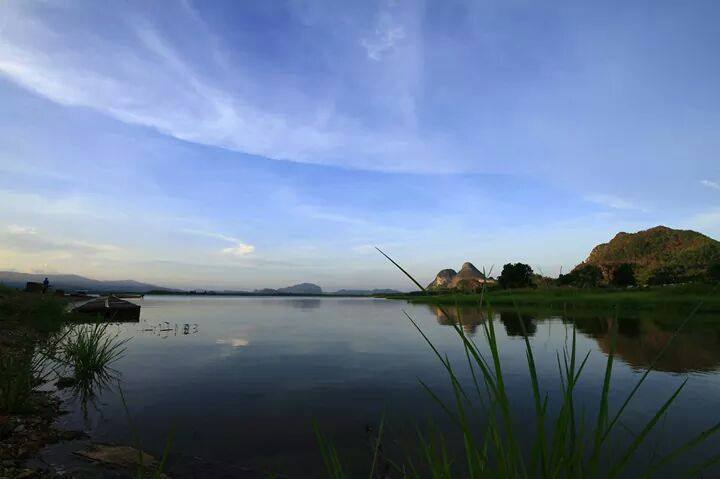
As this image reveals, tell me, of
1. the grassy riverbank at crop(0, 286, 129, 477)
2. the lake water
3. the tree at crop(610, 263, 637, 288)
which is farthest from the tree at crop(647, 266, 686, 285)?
the grassy riverbank at crop(0, 286, 129, 477)

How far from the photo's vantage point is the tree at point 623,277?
105688 mm

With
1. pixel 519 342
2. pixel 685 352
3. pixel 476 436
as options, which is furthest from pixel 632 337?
pixel 476 436

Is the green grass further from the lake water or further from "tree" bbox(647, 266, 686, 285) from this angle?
"tree" bbox(647, 266, 686, 285)

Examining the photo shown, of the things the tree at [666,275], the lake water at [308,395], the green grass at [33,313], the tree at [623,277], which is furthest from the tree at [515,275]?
the green grass at [33,313]

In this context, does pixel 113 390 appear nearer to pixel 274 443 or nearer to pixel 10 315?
pixel 274 443

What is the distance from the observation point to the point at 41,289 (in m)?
50.2

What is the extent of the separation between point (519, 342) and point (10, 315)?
3741 cm

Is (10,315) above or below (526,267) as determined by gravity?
below

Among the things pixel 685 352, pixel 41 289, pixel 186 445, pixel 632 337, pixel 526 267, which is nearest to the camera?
pixel 186 445

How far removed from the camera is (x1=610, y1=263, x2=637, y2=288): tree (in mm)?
105688

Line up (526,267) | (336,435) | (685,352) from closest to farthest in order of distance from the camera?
(336,435), (685,352), (526,267)

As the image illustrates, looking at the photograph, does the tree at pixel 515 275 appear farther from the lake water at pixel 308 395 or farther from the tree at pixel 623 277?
the lake water at pixel 308 395

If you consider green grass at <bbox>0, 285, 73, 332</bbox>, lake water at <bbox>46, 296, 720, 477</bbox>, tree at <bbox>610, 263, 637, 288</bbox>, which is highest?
tree at <bbox>610, 263, 637, 288</bbox>

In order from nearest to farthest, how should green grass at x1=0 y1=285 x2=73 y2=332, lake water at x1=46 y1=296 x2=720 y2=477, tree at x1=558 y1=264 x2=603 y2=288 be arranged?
tree at x1=558 y1=264 x2=603 y2=288, lake water at x1=46 y1=296 x2=720 y2=477, green grass at x1=0 y1=285 x2=73 y2=332
